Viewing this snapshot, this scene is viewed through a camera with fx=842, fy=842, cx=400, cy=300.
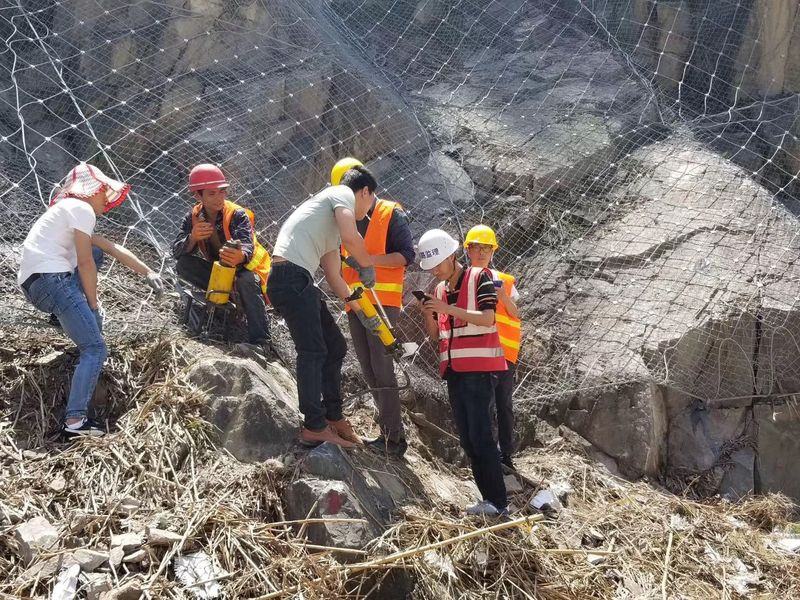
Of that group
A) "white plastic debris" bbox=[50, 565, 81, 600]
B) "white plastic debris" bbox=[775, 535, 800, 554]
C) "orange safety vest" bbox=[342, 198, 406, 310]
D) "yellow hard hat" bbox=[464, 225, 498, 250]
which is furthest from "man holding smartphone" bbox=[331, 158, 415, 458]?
"white plastic debris" bbox=[775, 535, 800, 554]

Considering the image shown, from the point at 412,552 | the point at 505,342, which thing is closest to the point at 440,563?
the point at 412,552

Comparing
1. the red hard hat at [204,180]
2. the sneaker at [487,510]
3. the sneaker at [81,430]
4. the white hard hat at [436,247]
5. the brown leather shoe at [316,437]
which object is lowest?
the sneaker at [81,430]

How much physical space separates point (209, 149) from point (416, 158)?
5.10 feet

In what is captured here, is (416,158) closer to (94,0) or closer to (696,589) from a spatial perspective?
(94,0)

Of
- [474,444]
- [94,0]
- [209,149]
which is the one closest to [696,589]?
[474,444]

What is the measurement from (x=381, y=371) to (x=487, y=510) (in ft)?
2.69

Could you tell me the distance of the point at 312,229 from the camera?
378cm

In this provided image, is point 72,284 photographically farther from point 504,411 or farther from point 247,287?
point 504,411

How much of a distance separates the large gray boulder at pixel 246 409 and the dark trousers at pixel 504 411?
1.13 m

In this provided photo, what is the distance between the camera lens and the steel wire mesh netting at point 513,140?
219 inches

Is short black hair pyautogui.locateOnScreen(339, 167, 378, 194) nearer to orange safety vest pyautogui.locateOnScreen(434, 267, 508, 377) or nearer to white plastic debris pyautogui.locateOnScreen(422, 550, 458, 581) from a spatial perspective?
orange safety vest pyautogui.locateOnScreen(434, 267, 508, 377)

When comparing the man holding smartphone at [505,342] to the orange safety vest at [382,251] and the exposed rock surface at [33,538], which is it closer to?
the orange safety vest at [382,251]

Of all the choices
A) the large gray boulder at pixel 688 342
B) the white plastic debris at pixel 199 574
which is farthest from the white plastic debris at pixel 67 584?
the large gray boulder at pixel 688 342

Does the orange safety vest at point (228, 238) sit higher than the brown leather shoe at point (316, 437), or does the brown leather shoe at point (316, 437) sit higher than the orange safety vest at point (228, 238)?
the orange safety vest at point (228, 238)
